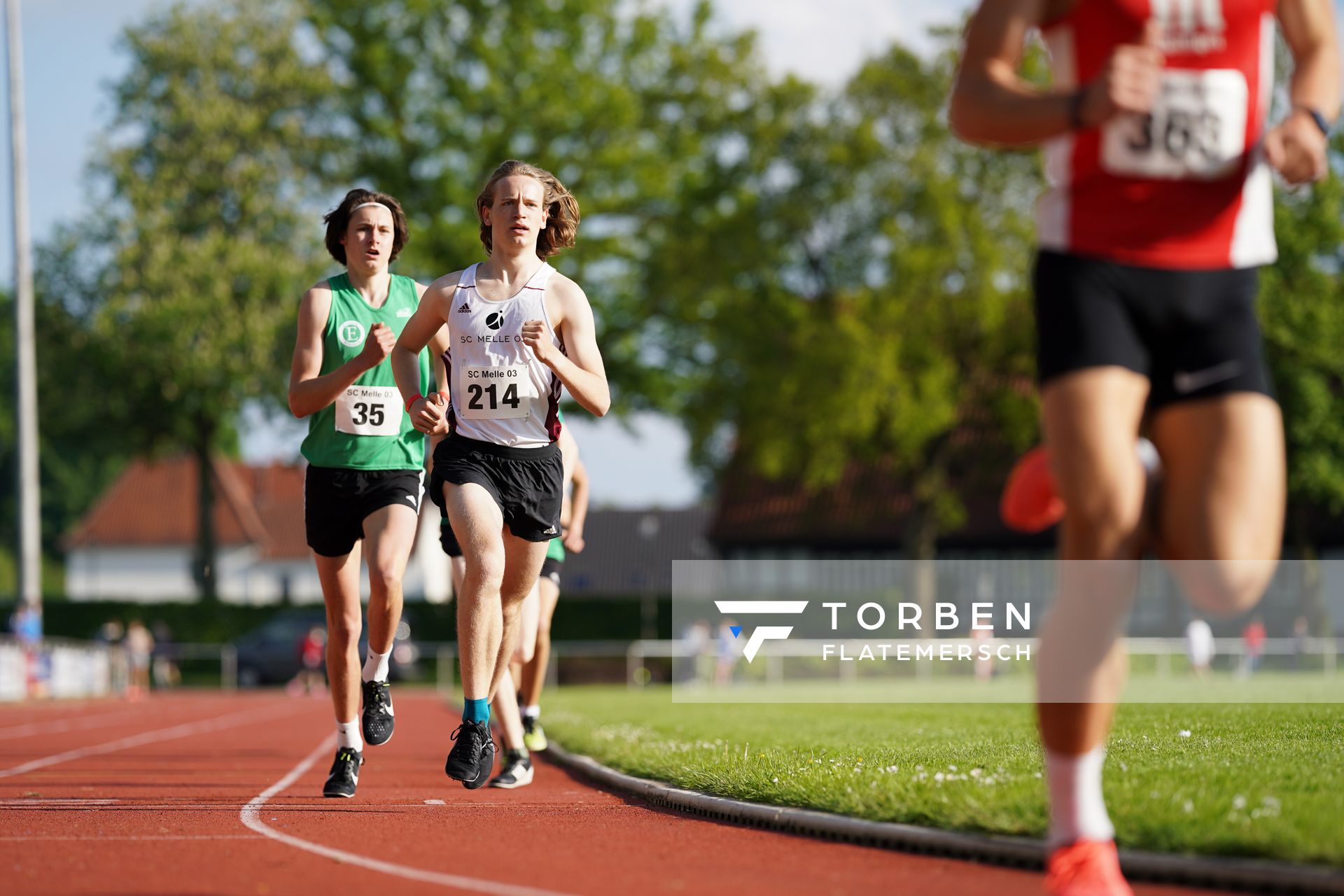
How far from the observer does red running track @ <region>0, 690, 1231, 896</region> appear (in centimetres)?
539

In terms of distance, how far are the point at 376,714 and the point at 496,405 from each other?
1.70 m

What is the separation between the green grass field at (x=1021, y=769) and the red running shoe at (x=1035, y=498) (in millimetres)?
1175

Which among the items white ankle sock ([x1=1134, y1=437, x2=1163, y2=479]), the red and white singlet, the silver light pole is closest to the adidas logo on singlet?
the red and white singlet

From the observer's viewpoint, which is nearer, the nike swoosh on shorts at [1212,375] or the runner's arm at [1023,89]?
the runner's arm at [1023,89]

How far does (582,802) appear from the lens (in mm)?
8594

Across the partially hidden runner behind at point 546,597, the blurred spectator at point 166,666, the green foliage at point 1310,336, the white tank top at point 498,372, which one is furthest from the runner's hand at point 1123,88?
the green foliage at point 1310,336

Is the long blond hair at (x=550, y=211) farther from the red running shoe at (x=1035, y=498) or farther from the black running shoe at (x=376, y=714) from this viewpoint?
the red running shoe at (x=1035, y=498)

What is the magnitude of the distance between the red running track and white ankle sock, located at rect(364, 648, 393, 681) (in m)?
0.59

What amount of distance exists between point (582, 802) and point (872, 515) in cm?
5464

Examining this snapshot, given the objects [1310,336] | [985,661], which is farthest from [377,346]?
[1310,336]

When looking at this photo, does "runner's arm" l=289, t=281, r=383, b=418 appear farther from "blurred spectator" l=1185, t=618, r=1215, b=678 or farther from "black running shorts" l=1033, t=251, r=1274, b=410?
"blurred spectator" l=1185, t=618, r=1215, b=678

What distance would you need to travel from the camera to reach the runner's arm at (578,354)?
25.0 ft

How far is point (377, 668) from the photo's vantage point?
8711 millimetres

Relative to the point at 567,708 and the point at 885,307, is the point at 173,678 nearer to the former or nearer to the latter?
the point at 885,307
